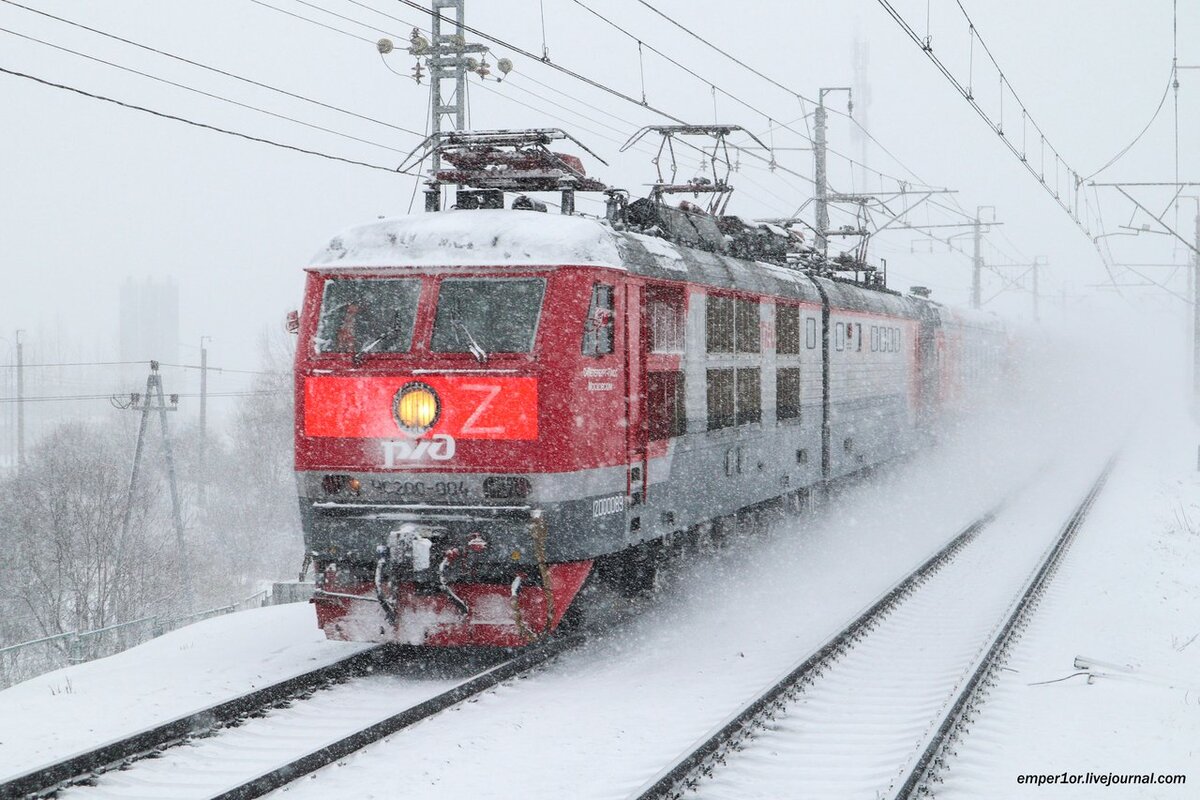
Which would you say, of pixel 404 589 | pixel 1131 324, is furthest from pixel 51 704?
pixel 1131 324

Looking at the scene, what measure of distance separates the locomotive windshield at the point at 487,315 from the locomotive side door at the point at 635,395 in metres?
0.98

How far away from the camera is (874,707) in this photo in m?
8.16

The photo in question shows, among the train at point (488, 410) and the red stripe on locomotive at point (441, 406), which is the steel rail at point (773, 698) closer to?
the train at point (488, 410)

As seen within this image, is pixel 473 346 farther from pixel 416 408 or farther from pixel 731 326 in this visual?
pixel 731 326

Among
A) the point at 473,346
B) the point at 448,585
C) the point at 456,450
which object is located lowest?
the point at 448,585

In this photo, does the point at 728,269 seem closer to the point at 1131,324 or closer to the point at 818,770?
the point at 818,770

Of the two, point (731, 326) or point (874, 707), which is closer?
point (874, 707)

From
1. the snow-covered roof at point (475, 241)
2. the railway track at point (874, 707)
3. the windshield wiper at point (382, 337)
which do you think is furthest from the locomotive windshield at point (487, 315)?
the railway track at point (874, 707)

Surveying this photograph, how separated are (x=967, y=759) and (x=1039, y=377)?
125 feet

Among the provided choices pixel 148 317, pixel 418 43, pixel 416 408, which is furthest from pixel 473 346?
pixel 148 317

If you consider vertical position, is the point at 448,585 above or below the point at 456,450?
below

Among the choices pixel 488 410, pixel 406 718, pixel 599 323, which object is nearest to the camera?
pixel 406 718

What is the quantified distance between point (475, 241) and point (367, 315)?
98cm

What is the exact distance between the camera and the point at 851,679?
29.3ft
